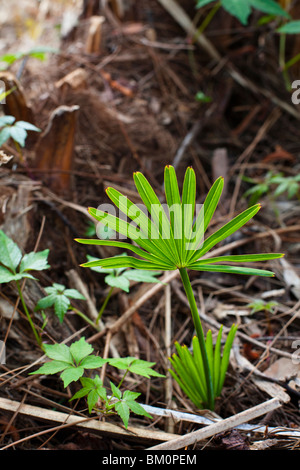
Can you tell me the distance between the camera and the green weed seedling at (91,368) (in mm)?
770

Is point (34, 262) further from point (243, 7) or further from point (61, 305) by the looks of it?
point (243, 7)

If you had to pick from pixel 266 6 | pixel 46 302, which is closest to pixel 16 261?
pixel 46 302

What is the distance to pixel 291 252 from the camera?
1.56m

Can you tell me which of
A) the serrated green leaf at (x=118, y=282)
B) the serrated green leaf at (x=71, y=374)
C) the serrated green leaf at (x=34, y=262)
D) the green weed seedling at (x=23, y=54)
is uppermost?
the green weed seedling at (x=23, y=54)

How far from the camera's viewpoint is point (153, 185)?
1.58 m

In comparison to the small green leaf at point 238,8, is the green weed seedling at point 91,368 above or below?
below

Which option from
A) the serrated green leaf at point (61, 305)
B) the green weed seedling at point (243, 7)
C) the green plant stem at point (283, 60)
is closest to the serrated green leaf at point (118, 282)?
the serrated green leaf at point (61, 305)

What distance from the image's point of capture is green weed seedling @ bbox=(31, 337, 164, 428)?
770 mm

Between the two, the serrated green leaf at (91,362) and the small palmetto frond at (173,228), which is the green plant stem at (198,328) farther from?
the serrated green leaf at (91,362)

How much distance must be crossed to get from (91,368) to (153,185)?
3.06 feet

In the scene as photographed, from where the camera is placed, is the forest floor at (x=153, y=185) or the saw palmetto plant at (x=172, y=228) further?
the forest floor at (x=153, y=185)

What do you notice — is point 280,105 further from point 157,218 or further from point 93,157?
point 157,218

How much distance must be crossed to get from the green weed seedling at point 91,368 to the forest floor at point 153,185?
83 mm

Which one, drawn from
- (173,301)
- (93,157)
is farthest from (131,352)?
(93,157)
